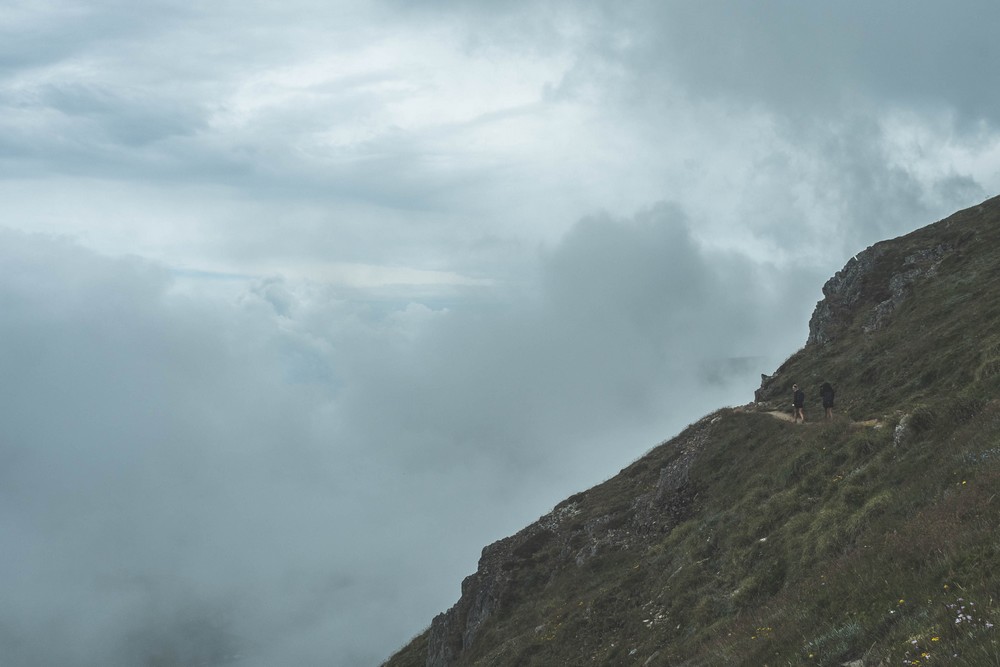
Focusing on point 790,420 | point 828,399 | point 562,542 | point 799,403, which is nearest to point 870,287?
point 790,420

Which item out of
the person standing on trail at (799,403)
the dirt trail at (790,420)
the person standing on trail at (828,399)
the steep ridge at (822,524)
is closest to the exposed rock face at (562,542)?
the steep ridge at (822,524)

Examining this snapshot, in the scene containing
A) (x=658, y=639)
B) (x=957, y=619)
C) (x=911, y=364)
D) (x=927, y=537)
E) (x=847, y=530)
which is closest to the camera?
(x=957, y=619)

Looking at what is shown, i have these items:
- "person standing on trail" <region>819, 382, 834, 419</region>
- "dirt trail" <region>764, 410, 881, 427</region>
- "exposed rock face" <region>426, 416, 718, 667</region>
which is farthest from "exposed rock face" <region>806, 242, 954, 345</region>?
"person standing on trail" <region>819, 382, 834, 419</region>

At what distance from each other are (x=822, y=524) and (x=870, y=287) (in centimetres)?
3741

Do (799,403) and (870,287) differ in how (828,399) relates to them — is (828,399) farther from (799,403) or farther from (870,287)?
(870,287)

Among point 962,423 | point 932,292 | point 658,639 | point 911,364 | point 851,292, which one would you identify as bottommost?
point 658,639

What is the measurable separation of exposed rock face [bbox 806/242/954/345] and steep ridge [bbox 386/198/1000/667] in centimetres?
19

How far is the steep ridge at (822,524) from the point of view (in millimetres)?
11680

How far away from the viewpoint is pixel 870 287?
5200 centimetres

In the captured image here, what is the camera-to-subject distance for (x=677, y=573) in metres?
27.3

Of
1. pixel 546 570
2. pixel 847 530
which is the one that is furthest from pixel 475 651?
pixel 847 530

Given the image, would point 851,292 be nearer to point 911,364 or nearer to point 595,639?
point 911,364

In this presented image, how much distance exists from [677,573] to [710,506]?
6918 millimetres

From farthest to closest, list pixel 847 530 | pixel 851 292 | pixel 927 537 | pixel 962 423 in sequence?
pixel 851 292, pixel 962 423, pixel 847 530, pixel 927 537
